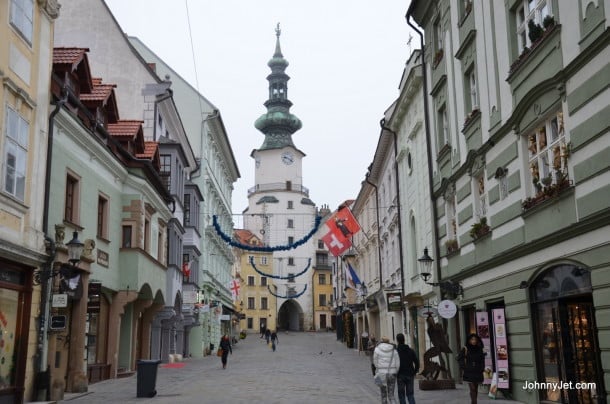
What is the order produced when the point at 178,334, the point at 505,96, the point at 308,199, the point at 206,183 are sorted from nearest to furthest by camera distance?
the point at 505,96, the point at 178,334, the point at 206,183, the point at 308,199

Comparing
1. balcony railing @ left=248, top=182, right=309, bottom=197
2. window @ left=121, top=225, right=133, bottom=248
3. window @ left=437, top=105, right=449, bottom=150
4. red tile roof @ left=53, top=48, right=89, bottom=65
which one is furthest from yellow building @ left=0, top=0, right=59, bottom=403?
balcony railing @ left=248, top=182, right=309, bottom=197

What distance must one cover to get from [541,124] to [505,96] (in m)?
1.98

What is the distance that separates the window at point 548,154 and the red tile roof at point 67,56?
41.4 feet

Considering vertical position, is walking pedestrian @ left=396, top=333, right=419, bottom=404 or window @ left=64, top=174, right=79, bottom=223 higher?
window @ left=64, top=174, right=79, bottom=223

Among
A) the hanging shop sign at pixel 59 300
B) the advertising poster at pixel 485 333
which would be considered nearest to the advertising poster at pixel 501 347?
the advertising poster at pixel 485 333

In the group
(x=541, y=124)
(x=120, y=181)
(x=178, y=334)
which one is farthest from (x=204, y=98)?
(x=541, y=124)

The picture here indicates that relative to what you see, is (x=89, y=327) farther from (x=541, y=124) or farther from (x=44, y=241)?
(x=541, y=124)

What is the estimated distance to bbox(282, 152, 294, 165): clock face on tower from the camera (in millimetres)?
90231

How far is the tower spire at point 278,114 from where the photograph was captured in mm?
91125

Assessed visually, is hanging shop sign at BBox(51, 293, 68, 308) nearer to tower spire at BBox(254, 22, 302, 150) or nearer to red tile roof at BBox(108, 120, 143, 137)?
red tile roof at BBox(108, 120, 143, 137)

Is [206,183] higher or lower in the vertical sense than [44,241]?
higher

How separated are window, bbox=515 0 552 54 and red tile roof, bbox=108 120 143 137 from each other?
47.5ft

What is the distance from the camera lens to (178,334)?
38.8m

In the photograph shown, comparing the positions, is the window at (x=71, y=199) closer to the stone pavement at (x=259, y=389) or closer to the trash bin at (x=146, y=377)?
the trash bin at (x=146, y=377)
